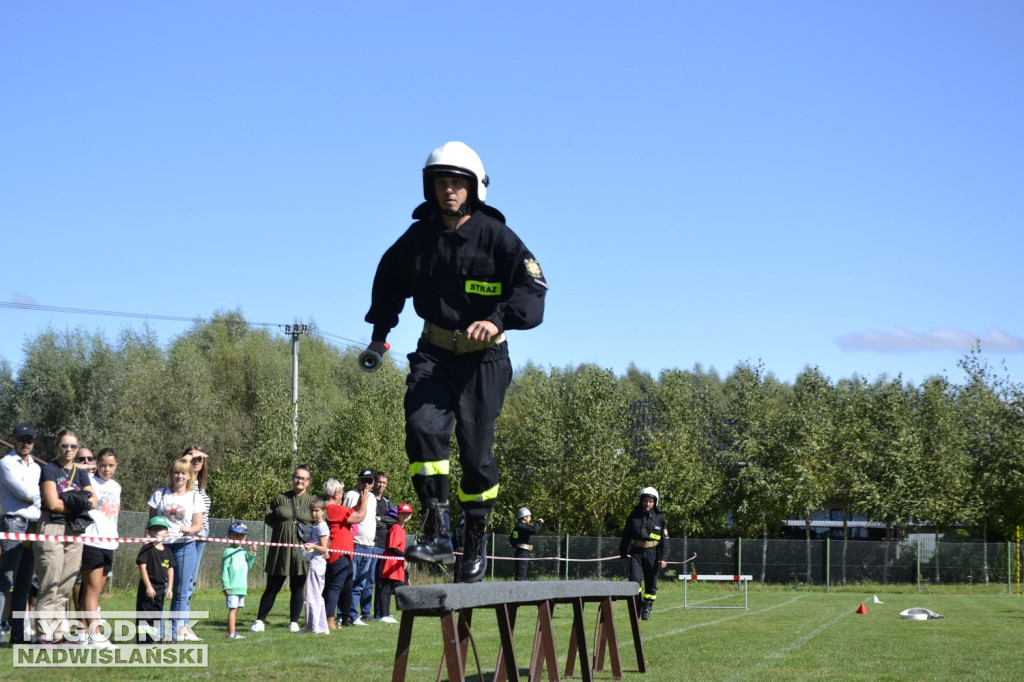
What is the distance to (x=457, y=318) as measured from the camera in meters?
6.77

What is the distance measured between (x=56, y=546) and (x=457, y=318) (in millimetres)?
5606

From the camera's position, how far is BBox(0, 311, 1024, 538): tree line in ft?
164

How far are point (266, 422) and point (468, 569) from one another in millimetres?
36993

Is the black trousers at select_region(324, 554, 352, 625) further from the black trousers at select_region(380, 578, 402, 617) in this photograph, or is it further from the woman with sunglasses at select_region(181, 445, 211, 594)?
the woman with sunglasses at select_region(181, 445, 211, 594)

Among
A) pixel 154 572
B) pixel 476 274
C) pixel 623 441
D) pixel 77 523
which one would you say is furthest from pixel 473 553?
pixel 623 441

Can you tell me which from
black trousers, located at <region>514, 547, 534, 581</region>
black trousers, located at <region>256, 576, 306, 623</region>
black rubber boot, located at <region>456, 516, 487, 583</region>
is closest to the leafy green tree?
black trousers, located at <region>514, 547, 534, 581</region>

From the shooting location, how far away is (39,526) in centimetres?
1039

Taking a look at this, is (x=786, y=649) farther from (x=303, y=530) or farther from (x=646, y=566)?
(x=646, y=566)

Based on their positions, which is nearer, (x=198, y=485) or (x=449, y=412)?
(x=449, y=412)

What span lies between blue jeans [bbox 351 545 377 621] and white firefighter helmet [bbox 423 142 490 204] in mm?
9674

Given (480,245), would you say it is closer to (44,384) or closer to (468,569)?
(468,569)

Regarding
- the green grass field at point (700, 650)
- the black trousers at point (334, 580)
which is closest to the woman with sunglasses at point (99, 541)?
the green grass field at point (700, 650)

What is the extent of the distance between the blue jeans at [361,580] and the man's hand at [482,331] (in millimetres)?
9704

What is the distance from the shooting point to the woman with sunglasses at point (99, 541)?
10992 mm
